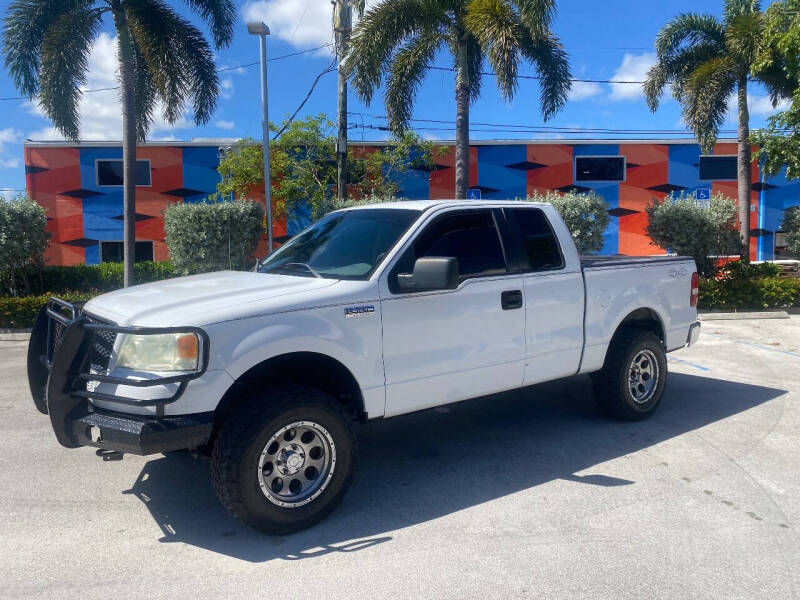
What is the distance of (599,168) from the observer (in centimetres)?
2598

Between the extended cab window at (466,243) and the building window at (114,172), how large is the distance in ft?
72.0

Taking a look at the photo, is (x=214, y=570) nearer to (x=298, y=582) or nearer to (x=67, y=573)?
(x=298, y=582)

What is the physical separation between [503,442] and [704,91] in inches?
660

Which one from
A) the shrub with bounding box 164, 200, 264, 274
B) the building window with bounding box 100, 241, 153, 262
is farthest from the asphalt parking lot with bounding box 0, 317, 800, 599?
the building window with bounding box 100, 241, 153, 262

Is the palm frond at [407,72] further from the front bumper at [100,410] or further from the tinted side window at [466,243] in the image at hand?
the front bumper at [100,410]

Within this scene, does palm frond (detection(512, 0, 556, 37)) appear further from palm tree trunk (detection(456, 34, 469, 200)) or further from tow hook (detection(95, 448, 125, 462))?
tow hook (detection(95, 448, 125, 462))

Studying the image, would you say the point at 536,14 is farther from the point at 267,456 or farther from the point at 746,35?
the point at 267,456

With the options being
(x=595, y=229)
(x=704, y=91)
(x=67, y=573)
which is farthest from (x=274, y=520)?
(x=704, y=91)

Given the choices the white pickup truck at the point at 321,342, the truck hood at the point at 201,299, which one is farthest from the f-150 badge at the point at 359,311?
the truck hood at the point at 201,299

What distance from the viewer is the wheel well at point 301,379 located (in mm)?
4168

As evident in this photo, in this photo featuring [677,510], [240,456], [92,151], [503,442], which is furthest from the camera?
[92,151]

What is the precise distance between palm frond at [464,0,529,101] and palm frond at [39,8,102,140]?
Result: 8.69 metres

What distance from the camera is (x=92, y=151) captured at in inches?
968

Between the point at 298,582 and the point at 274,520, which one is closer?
the point at 298,582
